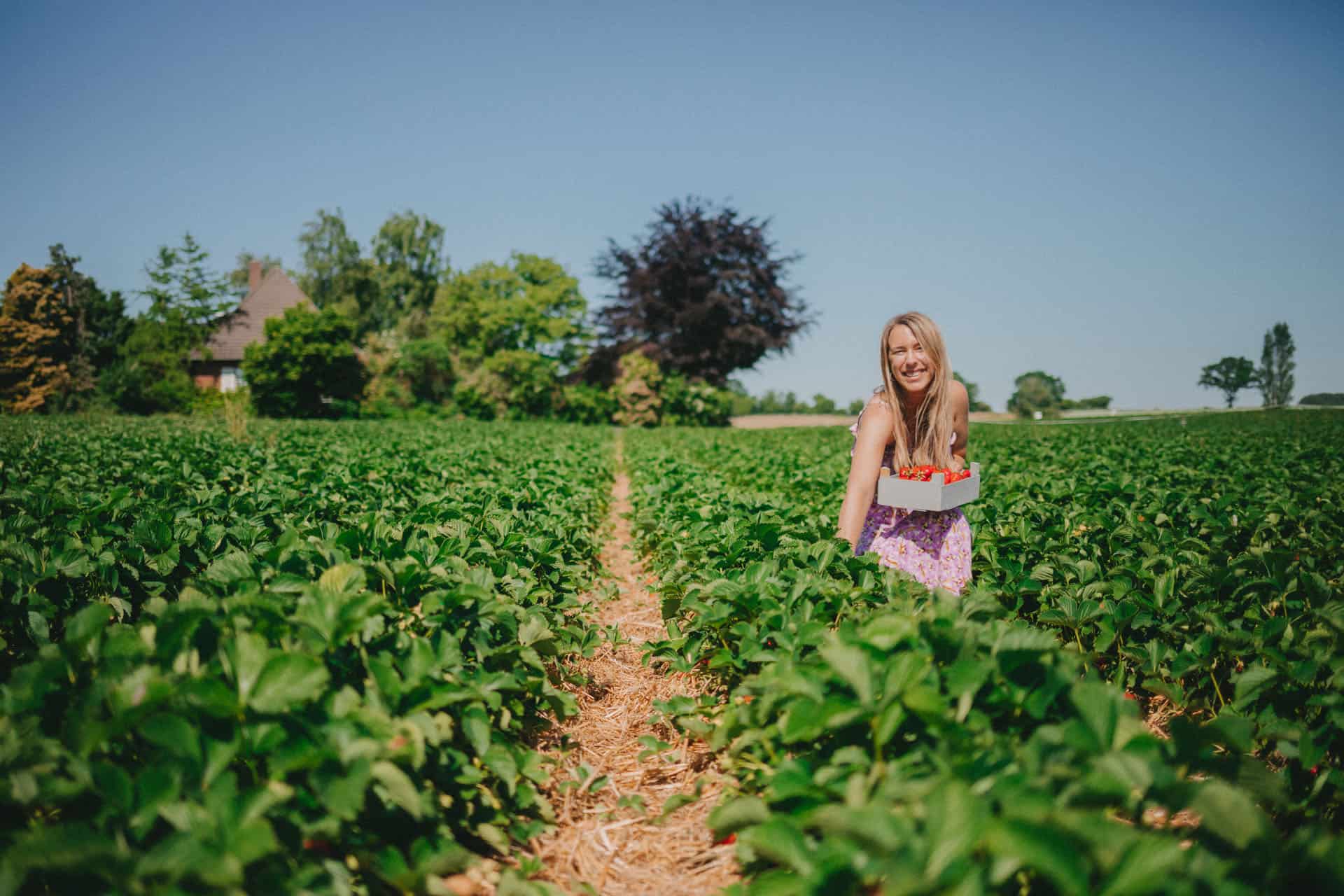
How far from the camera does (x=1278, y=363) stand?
326 ft

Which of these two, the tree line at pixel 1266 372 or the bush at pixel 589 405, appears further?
the tree line at pixel 1266 372

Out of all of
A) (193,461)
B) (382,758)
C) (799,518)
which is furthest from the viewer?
(193,461)

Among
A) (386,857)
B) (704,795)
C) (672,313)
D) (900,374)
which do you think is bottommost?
(704,795)

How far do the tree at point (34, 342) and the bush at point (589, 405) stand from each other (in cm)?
2800

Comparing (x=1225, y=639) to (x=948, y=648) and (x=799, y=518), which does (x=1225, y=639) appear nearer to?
(x=948, y=648)

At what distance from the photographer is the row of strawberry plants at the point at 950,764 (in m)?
1.21

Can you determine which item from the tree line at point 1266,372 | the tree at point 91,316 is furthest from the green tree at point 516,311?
the tree line at point 1266,372

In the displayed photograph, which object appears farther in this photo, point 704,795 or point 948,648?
point 704,795

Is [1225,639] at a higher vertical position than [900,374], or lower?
lower

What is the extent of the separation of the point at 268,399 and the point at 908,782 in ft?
131

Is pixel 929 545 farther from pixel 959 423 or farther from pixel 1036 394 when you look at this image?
pixel 1036 394

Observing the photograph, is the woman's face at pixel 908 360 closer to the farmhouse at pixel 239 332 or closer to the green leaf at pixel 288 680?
the green leaf at pixel 288 680

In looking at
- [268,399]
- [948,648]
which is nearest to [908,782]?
[948,648]

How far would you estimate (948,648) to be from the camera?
196 cm
